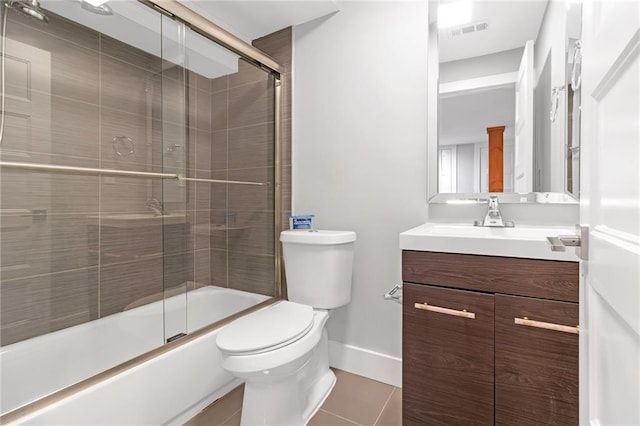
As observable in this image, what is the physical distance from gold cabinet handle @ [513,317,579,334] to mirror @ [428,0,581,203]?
2.13ft

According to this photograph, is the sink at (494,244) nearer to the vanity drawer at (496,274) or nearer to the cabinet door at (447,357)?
the vanity drawer at (496,274)

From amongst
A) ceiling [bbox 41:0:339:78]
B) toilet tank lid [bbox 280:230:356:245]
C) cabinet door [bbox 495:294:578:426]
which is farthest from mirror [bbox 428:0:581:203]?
ceiling [bbox 41:0:339:78]

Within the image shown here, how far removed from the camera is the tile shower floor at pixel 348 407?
4.79ft

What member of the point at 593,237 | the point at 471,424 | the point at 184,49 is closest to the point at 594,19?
the point at 593,237

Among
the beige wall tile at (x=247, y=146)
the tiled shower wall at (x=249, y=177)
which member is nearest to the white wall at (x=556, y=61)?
the tiled shower wall at (x=249, y=177)

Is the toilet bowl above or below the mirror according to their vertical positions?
below

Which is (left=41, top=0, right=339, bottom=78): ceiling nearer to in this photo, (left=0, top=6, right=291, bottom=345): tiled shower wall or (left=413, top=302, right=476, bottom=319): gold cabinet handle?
(left=0, top=6, right=291, bottom=345): tiled shower wall

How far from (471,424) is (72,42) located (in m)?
2.41

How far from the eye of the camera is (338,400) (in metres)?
1.62

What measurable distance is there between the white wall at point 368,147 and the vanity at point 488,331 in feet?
1.74

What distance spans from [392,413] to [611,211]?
4.76 ft

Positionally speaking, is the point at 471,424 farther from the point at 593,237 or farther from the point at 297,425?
the point at 593,237

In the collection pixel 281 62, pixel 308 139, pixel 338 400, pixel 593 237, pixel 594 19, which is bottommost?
pixel 338 400

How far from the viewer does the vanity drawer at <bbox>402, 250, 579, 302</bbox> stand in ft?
3.33
